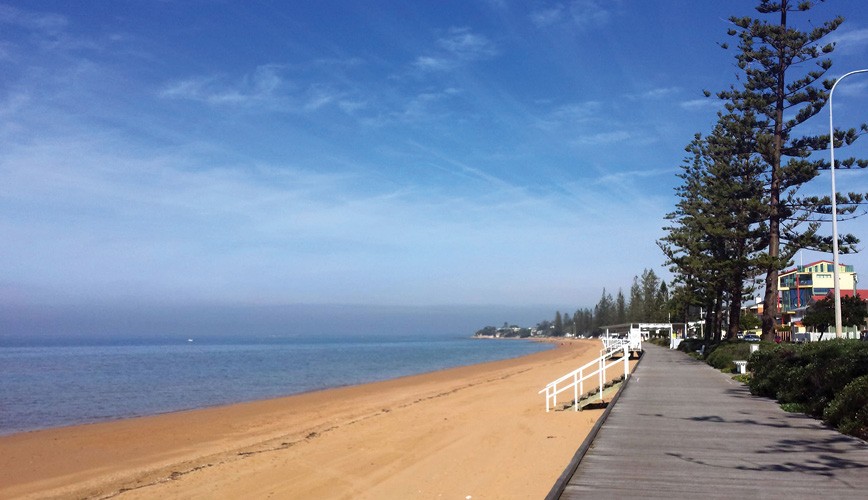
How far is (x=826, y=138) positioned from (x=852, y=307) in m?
11.1

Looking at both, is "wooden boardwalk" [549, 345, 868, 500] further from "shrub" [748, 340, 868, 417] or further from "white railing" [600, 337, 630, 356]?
"white railing" [600, 337, 630, 356]

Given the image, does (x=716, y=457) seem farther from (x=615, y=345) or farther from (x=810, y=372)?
(x=615, y=345)

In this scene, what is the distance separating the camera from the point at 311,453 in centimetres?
1271

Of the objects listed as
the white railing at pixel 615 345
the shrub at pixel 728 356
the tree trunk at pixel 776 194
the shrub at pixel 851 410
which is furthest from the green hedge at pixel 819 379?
the tree trunk at pixel 776 194

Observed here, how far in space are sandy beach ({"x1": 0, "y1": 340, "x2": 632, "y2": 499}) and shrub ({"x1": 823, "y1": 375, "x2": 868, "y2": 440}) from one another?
11.5 ft

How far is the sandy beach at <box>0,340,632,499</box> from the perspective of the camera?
984 centimetres

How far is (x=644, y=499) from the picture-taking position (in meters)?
5.54

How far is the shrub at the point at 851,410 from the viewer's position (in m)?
8.19

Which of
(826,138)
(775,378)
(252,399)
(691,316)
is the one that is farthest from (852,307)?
(691,316)

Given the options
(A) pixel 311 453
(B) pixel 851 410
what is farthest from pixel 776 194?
(A) pixel 311 453

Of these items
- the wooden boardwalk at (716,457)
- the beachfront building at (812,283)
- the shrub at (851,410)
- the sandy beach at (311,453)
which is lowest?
the sandy beach at (311,453)

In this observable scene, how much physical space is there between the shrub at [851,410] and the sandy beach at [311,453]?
3502 millimetres

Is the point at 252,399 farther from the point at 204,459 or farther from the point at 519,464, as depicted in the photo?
the point at 519,464

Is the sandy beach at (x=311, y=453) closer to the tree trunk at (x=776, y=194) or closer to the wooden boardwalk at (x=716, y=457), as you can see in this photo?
the wooden boardwalk at (x=716, y=457)
